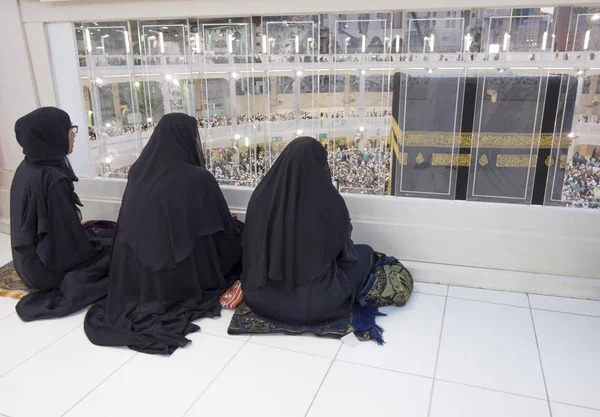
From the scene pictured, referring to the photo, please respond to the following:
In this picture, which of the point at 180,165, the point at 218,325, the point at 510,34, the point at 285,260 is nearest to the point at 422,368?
the point at 285,260

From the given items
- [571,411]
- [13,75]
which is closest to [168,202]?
[571,411]

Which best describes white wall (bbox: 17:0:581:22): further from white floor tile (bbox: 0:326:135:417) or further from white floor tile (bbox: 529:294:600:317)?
white floor tile (bbox: 0:326:135:417)

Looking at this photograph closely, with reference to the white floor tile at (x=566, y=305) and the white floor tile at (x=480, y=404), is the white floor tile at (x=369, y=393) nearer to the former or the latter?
the white floor tile at (x=480, y=404)

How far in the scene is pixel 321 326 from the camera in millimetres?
2395

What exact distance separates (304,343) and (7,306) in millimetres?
1787

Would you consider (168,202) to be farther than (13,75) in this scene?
No

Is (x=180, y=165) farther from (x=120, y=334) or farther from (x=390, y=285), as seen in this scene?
(x=390, y=285)

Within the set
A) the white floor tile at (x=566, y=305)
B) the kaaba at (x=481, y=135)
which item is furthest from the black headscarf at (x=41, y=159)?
the white floor tile at (x=566, y=305)

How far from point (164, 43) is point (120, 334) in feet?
6.74

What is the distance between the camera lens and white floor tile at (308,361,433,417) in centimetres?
182

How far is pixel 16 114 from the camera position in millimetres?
3738

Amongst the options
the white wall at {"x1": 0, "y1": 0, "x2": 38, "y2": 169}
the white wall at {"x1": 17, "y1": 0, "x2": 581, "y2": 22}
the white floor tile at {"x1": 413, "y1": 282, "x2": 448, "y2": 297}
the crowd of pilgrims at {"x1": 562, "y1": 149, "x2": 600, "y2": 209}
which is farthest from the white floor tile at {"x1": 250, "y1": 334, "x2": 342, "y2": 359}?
the white wall at {"x1": 0, "y1": 0, "x2": 38, "y2": 169}

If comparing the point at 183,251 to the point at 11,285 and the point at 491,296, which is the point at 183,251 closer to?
the point at 11,285

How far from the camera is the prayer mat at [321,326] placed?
2334mm
